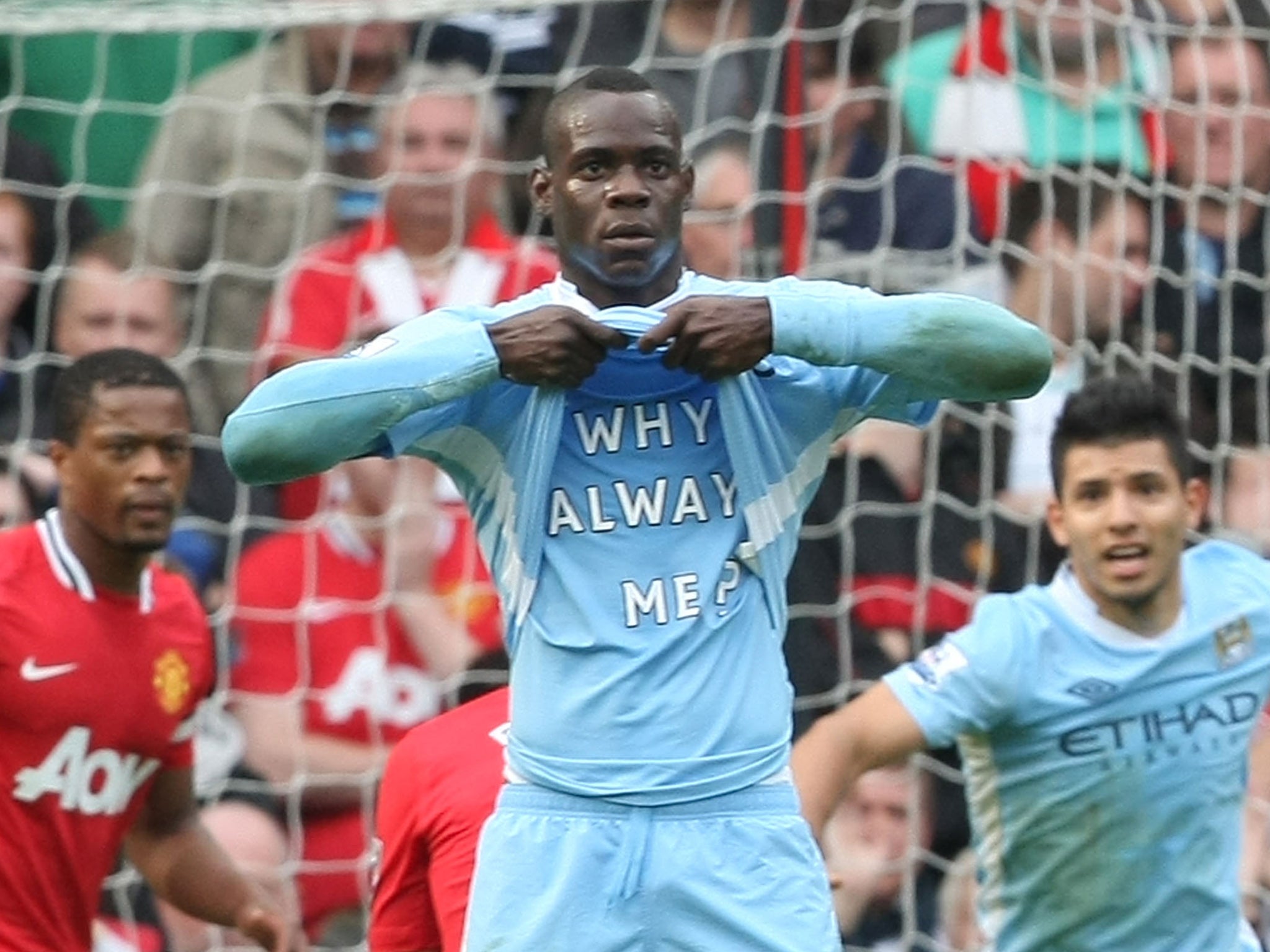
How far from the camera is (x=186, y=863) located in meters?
4.70

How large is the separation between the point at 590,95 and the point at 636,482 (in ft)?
1.54

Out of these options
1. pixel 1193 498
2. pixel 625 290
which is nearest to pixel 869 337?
pixel 625 290

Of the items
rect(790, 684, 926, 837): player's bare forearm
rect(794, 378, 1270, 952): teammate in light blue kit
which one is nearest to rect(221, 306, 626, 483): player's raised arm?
rect(790, 684, 926, 837): player's bare forearm

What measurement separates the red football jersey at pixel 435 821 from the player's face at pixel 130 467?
0.97 m

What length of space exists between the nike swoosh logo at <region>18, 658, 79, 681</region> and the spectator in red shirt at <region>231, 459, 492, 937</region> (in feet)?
3.30

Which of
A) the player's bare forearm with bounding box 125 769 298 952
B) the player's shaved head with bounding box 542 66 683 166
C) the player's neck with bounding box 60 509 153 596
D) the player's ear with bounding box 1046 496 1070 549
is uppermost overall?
the player's shaved head with bounding box 542 66 683 166

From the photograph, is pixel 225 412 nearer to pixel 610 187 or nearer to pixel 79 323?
pixel 79 323

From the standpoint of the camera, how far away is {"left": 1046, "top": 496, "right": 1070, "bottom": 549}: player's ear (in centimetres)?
452

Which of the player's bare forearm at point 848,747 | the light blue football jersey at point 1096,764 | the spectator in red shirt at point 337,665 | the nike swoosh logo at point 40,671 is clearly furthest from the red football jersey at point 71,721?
the light blue football jersey at point 1096,764

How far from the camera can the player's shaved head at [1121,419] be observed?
14.6ft

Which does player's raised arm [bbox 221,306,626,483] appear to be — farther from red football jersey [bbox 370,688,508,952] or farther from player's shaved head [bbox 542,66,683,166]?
red football jersey [bbox 370,688,508,952]

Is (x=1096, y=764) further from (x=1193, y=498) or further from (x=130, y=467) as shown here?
(x=130, y=467)

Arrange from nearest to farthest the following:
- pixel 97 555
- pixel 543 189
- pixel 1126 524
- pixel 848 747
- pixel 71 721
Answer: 1. pixel 543 189
2. pixel 848 747
3. pixel 1126 524
4. pixel 71 721
5. pixel 97 555

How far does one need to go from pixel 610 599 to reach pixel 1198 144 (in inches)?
137
